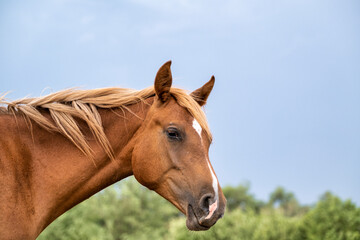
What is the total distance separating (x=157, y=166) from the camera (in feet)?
14.8

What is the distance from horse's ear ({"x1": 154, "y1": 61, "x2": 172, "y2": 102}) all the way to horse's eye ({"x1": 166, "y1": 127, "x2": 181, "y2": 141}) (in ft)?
1.42

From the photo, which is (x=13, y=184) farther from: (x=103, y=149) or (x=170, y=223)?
(x=170, y=223)

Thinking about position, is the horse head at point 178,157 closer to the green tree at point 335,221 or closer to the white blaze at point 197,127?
the white blaze at point 197,127

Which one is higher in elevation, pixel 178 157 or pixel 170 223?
pixel 178 157

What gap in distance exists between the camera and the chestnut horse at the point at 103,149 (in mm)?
4184

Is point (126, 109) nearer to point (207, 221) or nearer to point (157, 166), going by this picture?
point (157, 166)

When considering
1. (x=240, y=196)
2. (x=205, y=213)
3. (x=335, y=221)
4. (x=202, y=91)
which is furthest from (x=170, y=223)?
(x=240, y=196)

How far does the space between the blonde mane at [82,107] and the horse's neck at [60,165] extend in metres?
0.08

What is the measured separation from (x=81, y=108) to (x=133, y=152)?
2.63 ft

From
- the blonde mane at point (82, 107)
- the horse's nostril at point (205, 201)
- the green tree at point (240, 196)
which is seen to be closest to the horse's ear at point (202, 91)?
the blonde mane at point (82, 107)

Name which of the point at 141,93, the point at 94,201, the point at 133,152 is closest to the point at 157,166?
the point at 133,152

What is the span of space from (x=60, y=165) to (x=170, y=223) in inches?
1403

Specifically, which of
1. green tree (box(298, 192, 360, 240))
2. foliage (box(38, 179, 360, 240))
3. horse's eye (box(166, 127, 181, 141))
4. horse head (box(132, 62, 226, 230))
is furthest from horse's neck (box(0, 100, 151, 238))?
green tree (box(298, 192, 360, 240))

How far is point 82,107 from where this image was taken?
182 inches
